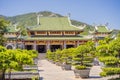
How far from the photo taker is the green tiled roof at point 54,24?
59.0 metres

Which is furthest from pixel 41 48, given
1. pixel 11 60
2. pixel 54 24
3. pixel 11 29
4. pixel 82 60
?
pixel 11 60

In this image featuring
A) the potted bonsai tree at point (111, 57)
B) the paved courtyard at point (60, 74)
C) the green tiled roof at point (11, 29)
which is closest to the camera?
the potted bonsai tree at point (111, 57)

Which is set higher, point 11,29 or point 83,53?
point 11,29

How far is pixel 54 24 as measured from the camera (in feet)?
200

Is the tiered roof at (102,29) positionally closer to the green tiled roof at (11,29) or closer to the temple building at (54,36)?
the temple building at (54,36)

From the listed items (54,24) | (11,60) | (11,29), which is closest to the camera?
(11,60)

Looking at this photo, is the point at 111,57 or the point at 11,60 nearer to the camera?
the point at 11,60

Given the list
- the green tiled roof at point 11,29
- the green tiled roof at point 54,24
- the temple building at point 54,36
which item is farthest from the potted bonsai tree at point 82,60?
the green tiled roof at point 54,24

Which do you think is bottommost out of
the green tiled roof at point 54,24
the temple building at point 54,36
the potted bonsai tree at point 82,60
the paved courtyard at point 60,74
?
the paved courtyard at point 60,74

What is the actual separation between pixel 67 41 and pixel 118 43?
135 feet

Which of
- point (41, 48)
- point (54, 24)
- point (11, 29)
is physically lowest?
point (41, 48)

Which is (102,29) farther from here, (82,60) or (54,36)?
(82,60)

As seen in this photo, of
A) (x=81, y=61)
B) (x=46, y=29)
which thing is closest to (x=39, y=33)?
(x=46, y=29)

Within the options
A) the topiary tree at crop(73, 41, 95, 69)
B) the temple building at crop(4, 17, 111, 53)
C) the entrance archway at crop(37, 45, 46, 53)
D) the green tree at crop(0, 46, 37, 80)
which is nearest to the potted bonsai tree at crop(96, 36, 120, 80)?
the green tree at crop(0, 46, 37, 80)
